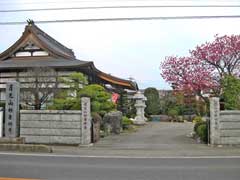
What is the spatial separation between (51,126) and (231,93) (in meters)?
10.2

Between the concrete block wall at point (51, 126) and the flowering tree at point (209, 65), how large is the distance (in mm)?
8528

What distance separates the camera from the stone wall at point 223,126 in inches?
823

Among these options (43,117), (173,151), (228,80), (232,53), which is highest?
(232,53)

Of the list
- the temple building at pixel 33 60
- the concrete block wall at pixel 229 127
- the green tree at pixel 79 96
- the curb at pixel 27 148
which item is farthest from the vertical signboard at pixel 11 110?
the temple building at pixel 33 60

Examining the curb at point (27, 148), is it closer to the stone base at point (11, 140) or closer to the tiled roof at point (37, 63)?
the stone base at point (11, 140)

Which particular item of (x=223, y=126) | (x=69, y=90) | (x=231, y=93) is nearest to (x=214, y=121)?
(x=223, y=126)

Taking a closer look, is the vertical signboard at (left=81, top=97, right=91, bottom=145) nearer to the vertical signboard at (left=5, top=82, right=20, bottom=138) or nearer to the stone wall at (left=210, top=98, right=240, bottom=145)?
the vertical signboard at (left=5, top=82, right=20, bottom=138)

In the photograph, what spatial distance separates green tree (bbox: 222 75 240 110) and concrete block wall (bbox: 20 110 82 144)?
8731mm

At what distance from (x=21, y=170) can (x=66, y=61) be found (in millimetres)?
24296

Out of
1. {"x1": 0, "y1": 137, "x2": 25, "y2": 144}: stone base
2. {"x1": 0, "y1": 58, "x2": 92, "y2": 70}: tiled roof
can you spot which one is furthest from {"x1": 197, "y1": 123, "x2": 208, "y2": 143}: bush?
{"x1": 0, "y1": 58, "x2": 92, "y2": 70}: tiled roof

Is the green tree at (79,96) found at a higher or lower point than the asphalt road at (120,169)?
higher

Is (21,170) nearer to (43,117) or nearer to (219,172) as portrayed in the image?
(219,172)

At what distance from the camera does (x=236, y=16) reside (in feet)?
58.3

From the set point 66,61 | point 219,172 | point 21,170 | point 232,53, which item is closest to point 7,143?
point 21,170
